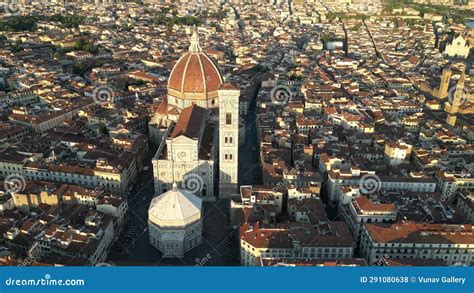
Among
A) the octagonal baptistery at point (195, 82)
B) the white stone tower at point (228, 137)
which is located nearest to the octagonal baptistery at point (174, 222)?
the white stone tower at point (228, 137)

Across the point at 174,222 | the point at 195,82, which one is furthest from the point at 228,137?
the point at 195,82

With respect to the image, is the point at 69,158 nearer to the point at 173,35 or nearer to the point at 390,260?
the point at 390,260

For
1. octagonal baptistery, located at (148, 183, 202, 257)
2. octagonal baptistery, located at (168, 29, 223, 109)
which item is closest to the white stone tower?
octagonal baptistery, located at (148, 183, 202, 257)

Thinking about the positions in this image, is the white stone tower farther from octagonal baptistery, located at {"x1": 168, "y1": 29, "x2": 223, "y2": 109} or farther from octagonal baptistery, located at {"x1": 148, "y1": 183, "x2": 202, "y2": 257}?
octagonal baptistery, located at {"x1": 168, "y1": 29, "x2": 223, "y2": 109}

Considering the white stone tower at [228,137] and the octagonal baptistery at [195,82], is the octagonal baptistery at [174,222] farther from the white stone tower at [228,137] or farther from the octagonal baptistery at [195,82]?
the octagonal baptistery at [195,82]

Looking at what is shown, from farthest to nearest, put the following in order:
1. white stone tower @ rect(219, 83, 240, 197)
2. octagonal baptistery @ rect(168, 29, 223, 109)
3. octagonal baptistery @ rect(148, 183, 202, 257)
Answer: octagonal baptistery @ rect(168, 29, 223, 109) < white stone tower @ rect(219, 83, 240, 197) < octagonal baptistery @ rect(148, 183, 202, 257)

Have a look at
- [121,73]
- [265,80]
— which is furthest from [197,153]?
[121,73]
